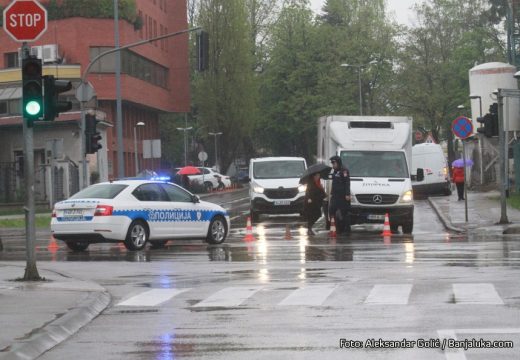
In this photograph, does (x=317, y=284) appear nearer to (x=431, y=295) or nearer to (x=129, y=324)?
(x=431, y=295)

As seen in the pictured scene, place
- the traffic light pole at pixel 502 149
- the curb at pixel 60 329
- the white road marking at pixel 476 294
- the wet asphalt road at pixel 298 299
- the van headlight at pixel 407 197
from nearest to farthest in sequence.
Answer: the curb at pixel 60 329, the wet asphalt road at pixel 298 299, the white road marking at pixel 476 294, the van headlight at pixel 407 197, the traffic light pole at pixel 502 149

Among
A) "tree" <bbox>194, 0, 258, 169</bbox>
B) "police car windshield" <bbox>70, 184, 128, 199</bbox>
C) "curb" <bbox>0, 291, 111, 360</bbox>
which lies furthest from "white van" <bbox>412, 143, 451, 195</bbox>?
"curb" <bbox>0, 291, 111, 360</bbox>

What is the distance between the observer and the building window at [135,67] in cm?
7394

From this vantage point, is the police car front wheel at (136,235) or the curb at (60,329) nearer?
the curb at (60,329)

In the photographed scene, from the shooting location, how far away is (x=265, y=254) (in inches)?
889

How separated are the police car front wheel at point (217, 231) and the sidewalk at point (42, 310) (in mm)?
8858

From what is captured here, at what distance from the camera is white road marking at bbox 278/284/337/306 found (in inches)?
533

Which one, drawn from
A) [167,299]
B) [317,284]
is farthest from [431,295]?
[167,299]

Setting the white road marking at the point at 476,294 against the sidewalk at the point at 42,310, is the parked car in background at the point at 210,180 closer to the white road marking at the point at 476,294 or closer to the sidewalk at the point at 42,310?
the sidewalk at the point at 42,310

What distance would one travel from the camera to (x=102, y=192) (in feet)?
81.9

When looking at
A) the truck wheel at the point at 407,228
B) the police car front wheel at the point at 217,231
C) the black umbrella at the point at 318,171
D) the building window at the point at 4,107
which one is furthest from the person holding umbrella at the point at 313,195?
the building window at the point at 4,107

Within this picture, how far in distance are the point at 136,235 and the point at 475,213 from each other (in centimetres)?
1559

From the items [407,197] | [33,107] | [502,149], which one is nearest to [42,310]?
[33,107]

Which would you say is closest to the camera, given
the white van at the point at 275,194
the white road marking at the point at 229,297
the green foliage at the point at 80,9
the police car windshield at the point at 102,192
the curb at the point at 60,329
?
the curb at the point at 60,329
